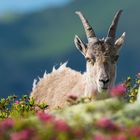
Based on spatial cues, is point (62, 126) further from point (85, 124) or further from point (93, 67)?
point (93, 67)

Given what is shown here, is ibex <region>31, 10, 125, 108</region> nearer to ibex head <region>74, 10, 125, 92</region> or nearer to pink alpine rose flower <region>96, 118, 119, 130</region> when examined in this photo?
ibex head <region>74, 10, 125, 92</region>

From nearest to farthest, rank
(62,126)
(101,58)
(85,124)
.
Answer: (62,126)
(85,124)
(101,58)

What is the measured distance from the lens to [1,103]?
64.5 ft

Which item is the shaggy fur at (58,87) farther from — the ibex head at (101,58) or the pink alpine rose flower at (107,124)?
the pink alpine rose flower at (107,124)

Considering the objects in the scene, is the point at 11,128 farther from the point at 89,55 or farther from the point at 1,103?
the point at 89,55

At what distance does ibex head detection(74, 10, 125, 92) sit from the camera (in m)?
21.4

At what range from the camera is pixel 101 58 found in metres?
22.4

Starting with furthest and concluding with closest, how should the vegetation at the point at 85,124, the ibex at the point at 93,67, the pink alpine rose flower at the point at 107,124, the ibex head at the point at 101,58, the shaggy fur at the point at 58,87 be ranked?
the shaggy fur at the point at 58,87
the ibex at the point at 93,67
the ibex head at the point at 101,58
the pink alpine rose flower at the point at 107,124
the vegetation at the point at 85,124

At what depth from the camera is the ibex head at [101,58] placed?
21375 mm

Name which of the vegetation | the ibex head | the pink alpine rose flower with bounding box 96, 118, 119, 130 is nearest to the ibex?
the ibex head

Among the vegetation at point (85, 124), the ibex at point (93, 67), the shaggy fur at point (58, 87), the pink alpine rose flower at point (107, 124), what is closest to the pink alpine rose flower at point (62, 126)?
the vegetation at point (85, 124)

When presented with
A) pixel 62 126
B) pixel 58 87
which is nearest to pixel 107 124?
pixel 62 126

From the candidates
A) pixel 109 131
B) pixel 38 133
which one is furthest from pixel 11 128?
pixel 109 131

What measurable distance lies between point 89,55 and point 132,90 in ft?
8.95
